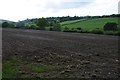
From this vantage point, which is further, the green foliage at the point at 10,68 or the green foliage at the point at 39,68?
the green foliage at the point at 39,68

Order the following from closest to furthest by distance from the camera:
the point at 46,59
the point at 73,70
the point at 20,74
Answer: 1. the point at 20,74
2. the point at 73,70
3. the point at 46,59

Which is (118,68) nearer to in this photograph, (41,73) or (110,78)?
(110,78)

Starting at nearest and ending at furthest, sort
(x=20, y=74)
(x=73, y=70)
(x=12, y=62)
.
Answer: (x=20, y=74) < (x=73, y=70) < (x=12, y=62)

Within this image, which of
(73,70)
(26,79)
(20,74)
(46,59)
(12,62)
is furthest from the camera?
(46,59)

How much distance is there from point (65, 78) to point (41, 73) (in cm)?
113

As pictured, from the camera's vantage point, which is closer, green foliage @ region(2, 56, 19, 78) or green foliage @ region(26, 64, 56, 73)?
green foliage @ region(2, 56, 19, 78)

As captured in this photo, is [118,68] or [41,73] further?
[118,68]

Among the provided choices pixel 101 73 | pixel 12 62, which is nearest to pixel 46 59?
pixel 12 62

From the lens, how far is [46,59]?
1178 centimetres

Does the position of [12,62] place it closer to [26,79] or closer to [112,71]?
[26,79]

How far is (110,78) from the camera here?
27.4 feet

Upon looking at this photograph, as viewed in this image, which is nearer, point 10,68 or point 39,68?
point 10,68

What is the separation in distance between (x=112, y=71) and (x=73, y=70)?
1500 millimetres

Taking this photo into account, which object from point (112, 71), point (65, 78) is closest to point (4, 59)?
point (65, 78)
